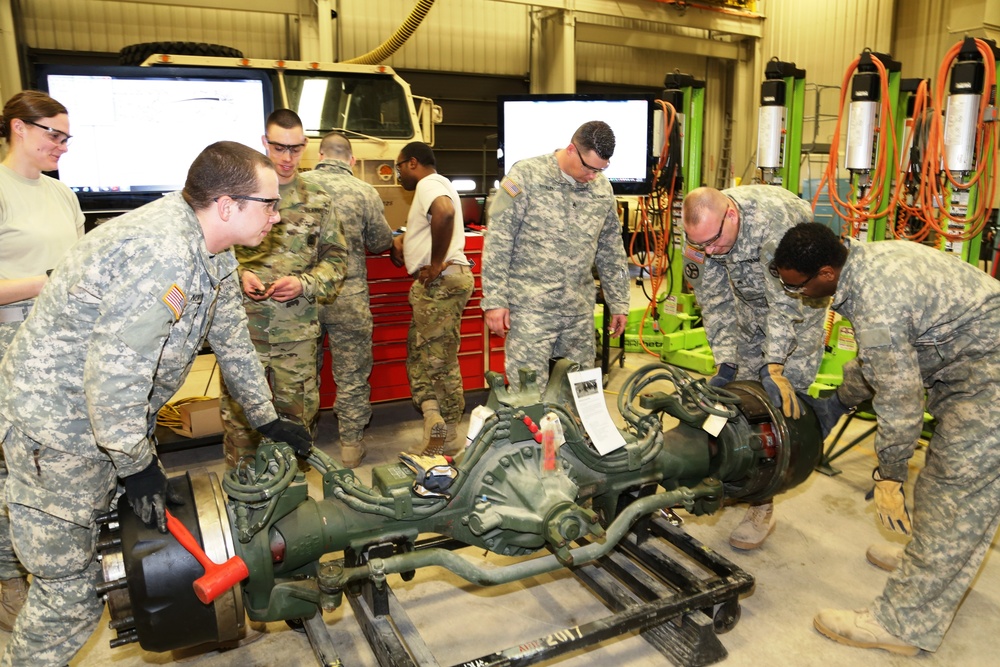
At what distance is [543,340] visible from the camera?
3.16m

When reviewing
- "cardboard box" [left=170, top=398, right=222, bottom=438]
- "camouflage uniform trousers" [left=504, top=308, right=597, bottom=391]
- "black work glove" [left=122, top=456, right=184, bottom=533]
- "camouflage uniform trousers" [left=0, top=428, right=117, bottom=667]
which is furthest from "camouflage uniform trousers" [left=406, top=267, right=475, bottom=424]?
"black work glove" [left=122, top=456, right=184, bottom=533]

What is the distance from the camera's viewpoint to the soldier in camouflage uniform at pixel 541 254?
3.10 metres

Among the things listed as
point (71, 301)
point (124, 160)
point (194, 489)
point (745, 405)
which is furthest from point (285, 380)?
point (124, 160)

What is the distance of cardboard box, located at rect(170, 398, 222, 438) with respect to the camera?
3.87 m

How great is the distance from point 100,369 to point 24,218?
1.25 metres

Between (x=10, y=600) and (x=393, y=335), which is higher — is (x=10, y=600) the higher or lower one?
the lower one

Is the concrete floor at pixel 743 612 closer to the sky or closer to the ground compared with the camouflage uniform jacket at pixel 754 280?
closer to the ground

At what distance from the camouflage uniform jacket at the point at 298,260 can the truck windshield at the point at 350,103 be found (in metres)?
2.28

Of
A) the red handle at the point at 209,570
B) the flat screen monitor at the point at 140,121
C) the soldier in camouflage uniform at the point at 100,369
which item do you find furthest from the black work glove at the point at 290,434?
the flat screen monitor at the point at 140,121

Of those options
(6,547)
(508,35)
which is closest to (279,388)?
(6,547)

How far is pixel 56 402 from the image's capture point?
5.48ft

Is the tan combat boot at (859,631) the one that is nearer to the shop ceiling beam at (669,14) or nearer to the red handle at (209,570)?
the red handle at (209,570)

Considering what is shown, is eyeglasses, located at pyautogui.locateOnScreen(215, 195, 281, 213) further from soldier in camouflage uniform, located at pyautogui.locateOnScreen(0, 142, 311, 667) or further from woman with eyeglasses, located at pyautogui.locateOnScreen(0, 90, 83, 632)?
woman with eyeglasses, located at pyautogui.locateOnScreen(0, 90, 83, 632)

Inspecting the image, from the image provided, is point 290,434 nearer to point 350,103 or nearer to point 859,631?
point 859,631
